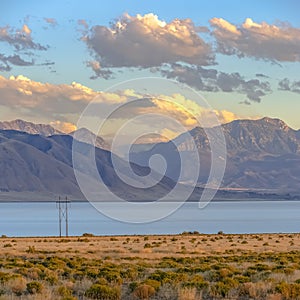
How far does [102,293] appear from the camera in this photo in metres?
23.1

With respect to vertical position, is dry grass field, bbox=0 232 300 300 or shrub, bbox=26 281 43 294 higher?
shrub, bbox=26 281 43 294

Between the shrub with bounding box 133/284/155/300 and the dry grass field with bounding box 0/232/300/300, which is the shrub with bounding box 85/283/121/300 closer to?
the dry grass field with bounding box 0/232/300/300

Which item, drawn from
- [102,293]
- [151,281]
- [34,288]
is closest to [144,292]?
[102,293]

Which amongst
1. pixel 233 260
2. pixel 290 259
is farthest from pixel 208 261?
pixel 290 259

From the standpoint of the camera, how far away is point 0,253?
46875 mm

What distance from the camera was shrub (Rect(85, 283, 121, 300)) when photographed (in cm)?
2284

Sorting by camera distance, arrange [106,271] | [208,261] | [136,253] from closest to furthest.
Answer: [106,271] < [208,261] < [136,253]

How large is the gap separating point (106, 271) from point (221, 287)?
758 cm

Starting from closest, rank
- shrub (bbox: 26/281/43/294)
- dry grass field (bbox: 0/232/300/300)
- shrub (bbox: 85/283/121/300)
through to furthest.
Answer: shrub (bbox: 85/283/121/300) < dry grass field (bbox: 0/232/300/300) < shrub (bbox: 26/281/43/294)

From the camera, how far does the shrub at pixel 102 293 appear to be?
22.8m

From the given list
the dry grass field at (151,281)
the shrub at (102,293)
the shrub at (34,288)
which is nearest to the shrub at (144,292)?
the dry grass field at (151,281)

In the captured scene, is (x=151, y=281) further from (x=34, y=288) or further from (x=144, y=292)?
(x=34, y=288)

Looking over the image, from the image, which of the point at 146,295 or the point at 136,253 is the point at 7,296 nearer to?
the point at 146,295

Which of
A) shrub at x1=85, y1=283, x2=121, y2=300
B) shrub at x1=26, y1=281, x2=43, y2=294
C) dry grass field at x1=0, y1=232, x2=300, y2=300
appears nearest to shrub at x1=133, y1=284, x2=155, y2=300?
dry grass field at x1=0, y1=232, x2=300, y2=300
